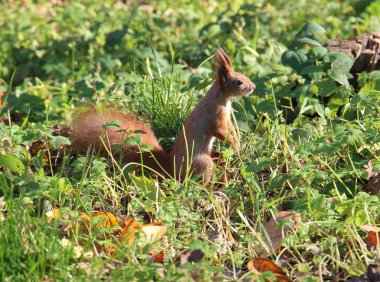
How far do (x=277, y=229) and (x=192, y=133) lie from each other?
0.85m

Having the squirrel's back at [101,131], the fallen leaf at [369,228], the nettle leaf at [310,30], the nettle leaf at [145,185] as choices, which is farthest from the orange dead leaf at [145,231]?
the nettle leaf at [310,30]

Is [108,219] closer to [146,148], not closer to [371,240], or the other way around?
[146,148]

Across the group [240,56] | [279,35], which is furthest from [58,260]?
[279,35]

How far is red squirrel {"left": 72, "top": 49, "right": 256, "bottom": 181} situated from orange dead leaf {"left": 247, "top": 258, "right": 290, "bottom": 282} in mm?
882

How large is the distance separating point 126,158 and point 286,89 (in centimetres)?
124

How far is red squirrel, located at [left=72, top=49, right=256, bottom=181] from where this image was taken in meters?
4.12

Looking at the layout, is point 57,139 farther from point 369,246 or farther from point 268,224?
point 369,246

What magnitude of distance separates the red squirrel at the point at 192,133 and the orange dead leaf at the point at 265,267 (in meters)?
0.88

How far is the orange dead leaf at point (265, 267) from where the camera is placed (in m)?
3.19

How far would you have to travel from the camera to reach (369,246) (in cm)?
341

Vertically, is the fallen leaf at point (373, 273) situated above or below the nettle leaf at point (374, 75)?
below

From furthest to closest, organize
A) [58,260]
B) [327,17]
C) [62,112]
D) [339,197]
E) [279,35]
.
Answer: [327,17], [279,35], [62,112], [339,197], [58,260]

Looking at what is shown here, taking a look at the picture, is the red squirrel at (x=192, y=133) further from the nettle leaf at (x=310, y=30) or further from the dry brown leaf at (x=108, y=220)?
the nettle leaf at (x=310, y=30)

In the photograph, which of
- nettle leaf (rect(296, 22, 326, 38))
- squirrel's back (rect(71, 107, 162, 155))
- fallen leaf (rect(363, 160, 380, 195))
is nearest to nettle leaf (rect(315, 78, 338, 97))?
nettle leaf (rect(296, 22, 326, 38))
